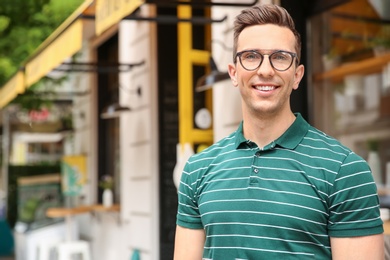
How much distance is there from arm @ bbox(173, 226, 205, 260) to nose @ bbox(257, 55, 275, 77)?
0.47m

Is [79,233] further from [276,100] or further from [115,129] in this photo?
[276,100]

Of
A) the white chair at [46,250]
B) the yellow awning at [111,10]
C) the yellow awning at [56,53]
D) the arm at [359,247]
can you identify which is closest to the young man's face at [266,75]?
the arm at [359,247]

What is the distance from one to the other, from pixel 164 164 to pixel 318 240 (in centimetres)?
593

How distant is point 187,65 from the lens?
6.67 metres

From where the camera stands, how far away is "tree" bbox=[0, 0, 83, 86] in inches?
441

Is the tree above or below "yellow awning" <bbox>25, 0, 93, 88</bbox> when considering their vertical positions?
above

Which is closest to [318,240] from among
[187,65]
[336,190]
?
[336,190]

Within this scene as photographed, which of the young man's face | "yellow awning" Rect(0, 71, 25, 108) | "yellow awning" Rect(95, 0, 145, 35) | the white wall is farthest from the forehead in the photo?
"yellow awning" Rect(0, 71, 25, 108)

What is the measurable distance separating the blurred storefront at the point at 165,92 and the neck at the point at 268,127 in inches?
107

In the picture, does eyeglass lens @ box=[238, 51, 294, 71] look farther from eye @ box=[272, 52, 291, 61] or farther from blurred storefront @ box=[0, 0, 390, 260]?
blurred storefront @ box=[0, 0, 390, 260]

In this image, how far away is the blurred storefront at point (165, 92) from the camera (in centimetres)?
495

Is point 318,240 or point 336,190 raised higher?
point 336,190

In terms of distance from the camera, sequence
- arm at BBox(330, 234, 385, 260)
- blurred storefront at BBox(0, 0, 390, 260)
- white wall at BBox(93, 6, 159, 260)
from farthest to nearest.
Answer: white wall at BBox(93, 6, 159, 260) < blurred storefront at BBox(0, 0, 390, 260) < arm at BBox(330, 234, 385, 260)

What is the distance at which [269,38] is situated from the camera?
6.27 ft
